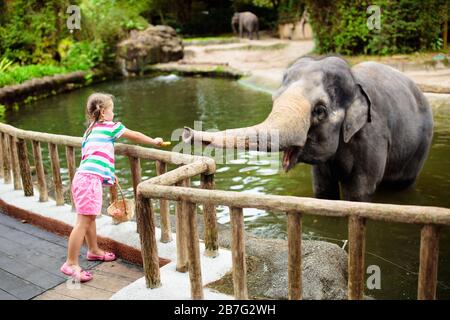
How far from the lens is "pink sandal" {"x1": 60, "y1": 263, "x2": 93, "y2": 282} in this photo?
3939 mm

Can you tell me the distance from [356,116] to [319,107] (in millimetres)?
415

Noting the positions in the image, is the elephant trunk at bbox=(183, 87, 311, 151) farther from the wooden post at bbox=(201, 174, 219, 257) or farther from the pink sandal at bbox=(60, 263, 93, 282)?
the pink sandal at bbox=(60, 263, 93, 282)

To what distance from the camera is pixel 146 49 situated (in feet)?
74.6

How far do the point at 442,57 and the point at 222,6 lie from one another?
66.6ft

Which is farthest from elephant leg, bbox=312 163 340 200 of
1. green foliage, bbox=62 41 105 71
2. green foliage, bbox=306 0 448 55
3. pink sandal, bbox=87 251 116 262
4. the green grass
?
green foliage, bbox=62 41 105 71

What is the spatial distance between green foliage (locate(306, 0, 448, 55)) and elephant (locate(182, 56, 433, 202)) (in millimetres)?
9730

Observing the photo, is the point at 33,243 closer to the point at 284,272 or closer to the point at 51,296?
the point at 51,296

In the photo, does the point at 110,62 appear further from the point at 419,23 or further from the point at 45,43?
the point at 419,23

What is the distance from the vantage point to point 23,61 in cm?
2044

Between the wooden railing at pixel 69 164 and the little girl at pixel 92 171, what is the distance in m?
0.18

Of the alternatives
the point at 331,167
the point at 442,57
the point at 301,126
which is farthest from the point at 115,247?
the point at 442,57

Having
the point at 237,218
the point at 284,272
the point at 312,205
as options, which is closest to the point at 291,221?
the point at 312,205

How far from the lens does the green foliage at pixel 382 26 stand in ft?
49.2

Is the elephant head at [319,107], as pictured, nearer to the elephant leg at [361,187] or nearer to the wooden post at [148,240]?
the elephant leg at [361,187]
